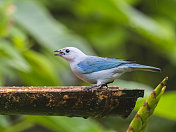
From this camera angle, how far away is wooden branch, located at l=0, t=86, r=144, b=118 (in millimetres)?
1404

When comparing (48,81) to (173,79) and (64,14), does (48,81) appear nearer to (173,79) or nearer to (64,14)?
(64,14)

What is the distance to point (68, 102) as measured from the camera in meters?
1.44

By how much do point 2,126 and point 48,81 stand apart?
65cm

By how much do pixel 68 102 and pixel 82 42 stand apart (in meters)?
2.34

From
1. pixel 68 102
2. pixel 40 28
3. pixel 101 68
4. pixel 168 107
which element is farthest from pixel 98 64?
pixel 40 28

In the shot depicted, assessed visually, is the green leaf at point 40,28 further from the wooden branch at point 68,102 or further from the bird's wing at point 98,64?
the wooden branch at point 68,102

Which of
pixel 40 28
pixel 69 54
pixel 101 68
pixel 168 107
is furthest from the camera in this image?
pixel 40 28

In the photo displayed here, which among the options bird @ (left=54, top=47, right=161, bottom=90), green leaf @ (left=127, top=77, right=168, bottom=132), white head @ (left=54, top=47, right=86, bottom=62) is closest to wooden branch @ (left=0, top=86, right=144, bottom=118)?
green leaf @ (left=127, top=77, right=168, bottom=132)

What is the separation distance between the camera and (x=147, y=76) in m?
5.93

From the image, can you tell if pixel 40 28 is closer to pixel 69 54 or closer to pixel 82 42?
pixel 82 42

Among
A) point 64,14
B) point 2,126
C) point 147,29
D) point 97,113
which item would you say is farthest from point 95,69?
point 64,14

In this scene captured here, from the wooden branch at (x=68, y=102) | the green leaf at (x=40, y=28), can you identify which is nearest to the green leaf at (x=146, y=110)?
the wooden branch at (x=68, y=102)

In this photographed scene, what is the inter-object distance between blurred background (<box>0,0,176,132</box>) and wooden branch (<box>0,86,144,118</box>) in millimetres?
1111

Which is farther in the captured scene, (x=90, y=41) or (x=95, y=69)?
(x=90, y=41)
